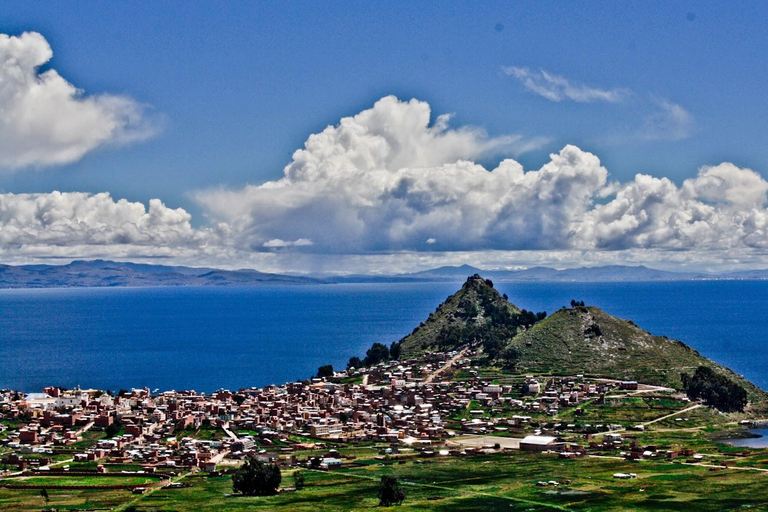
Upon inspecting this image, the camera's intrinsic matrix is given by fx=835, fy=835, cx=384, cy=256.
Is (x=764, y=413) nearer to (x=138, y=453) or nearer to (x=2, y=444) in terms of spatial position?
(x=138, y=453)

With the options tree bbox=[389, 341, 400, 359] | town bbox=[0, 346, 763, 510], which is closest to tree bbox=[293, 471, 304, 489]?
town bbox=[0, 346, 763, 510]

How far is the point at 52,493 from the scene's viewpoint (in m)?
73.9

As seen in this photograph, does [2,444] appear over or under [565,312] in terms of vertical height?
under

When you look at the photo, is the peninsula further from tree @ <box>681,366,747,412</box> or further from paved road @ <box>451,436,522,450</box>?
paved road @ <box>451,436,522,450</box>

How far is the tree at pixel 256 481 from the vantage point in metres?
75.1

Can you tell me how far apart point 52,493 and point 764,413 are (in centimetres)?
9901

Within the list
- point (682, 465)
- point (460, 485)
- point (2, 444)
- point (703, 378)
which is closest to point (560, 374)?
point (703, 378)

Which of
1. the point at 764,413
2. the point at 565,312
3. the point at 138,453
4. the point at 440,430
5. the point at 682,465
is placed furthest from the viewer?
the point at 565,312

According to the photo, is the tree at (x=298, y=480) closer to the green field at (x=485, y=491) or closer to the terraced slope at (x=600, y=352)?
the green field at (x=485, y=491)

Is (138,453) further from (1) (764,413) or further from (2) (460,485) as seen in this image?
(1) (764,413)

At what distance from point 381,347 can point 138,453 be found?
284ft

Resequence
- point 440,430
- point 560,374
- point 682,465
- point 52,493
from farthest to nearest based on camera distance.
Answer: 1. point 560,374
2. point 440,430
3. point 682,465
4. point 52,493

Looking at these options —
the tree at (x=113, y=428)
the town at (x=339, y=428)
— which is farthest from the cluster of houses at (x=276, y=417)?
the town at (x=339, y=428)

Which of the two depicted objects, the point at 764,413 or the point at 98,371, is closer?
the point at 764,413
